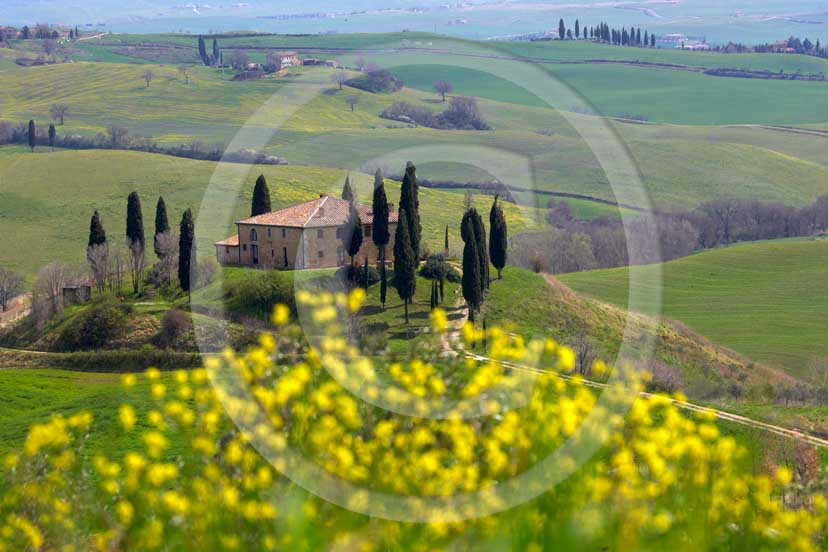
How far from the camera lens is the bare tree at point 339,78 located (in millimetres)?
190312

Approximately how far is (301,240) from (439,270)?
8096 millimetres

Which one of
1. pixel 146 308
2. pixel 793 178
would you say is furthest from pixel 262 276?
pixel 793 178

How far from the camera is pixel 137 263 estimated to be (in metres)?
63.9

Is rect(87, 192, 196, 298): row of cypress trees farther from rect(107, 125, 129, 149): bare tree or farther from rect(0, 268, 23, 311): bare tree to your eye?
rect(107, 125, 129, 149): bare tree

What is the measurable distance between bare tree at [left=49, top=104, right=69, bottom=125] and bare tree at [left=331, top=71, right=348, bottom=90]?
4498cm

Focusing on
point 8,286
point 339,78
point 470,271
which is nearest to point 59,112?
point 339,78

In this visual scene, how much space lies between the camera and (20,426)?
120ft

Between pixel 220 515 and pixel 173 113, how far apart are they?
554ft

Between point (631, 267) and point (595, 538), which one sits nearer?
point (595, 538)

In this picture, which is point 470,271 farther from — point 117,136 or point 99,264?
point 117,136

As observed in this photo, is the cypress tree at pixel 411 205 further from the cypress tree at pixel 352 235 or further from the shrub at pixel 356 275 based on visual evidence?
the cypress tree at pixel 352 235

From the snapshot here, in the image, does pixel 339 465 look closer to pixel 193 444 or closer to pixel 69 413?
pixel 193 444

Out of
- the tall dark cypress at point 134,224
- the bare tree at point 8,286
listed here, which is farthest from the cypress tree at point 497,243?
the bare tree at point 8,286

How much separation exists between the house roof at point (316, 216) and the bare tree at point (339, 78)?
125m
